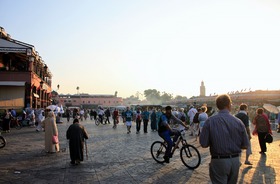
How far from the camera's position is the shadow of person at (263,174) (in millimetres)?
7777

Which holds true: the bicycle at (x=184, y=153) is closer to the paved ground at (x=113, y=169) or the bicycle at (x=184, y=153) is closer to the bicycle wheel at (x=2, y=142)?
the paved ground at (x=113, y=169)

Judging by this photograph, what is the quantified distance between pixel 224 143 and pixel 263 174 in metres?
4.70

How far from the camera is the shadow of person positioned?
25.5ft

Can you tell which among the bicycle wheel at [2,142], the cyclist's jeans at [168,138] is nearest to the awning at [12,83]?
the bicycle wheel at [2,142]

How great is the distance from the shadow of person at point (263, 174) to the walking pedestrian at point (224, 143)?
360 centimetres

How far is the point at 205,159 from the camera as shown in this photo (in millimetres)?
10992

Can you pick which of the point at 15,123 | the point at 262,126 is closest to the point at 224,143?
the point at 262,126

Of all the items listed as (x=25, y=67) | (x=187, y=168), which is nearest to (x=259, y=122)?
(x=187, y=168)

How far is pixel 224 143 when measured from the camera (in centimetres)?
450

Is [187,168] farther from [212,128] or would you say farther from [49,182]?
[212,128]

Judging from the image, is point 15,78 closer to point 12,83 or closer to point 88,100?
point 12,83

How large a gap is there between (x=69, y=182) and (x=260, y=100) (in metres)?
35.2

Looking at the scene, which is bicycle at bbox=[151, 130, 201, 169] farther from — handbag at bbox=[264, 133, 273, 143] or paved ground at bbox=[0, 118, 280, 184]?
handbag at bbox=[264, 133, 273, 143]

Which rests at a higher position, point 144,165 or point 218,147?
point 218,147
